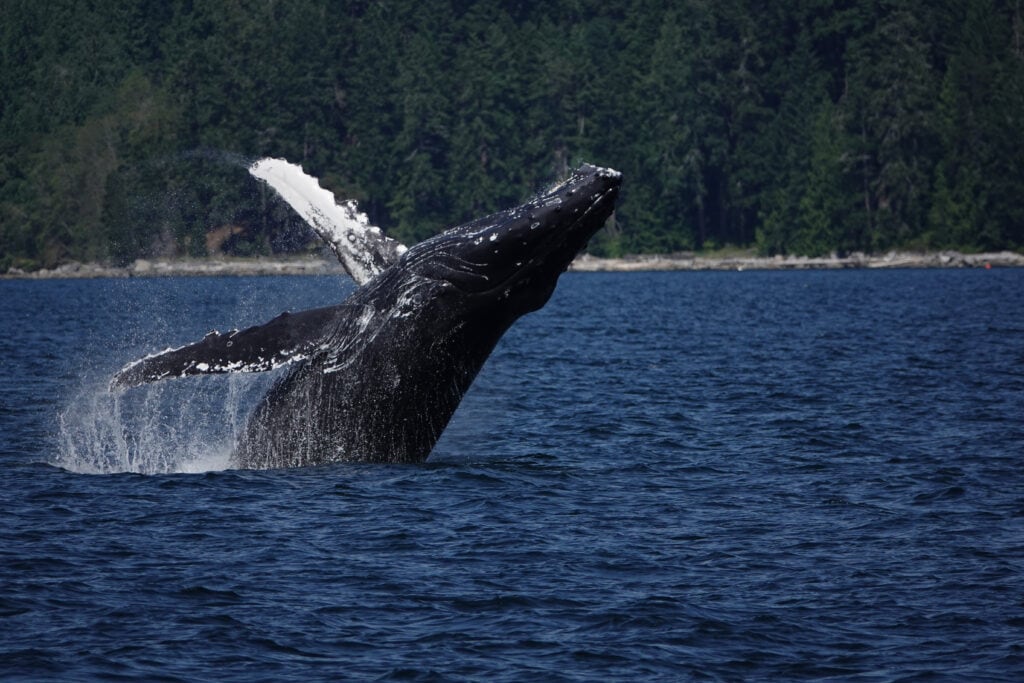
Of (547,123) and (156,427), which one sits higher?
(547,123)

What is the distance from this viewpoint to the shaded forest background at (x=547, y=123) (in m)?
122

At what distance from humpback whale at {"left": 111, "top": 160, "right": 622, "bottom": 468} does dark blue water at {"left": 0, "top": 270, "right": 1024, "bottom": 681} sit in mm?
617

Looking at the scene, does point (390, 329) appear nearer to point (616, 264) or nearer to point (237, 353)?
point (237, 353)

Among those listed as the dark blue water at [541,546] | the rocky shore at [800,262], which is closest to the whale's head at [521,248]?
the dark blue water at [541,546]

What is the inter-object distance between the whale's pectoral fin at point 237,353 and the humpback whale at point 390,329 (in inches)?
0.5

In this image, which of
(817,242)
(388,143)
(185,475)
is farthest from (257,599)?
(388,143)

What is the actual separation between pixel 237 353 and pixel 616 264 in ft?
381

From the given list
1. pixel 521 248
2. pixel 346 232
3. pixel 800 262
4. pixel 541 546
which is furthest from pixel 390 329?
pixel 800 262

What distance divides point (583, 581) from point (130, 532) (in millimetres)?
4478

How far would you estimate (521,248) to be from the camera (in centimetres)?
1527

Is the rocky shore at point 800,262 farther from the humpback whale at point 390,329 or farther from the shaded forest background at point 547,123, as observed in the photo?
the humpback whale at point 390,329

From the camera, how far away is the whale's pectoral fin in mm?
14508

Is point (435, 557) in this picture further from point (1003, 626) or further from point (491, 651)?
point (1003, 626)

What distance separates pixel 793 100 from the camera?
132m
